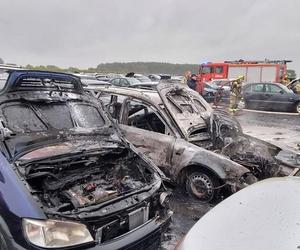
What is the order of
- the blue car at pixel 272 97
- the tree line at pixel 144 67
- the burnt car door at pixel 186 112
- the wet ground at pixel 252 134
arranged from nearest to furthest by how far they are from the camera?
the wet ground at pixel 252 134 → the burnt car door at pixel 186 112 → the blue car at pixel 272 97 → the tree line at pixel 144 67

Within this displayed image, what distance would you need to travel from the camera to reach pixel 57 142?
3725mm

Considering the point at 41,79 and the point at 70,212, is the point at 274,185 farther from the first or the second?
the point at 41,79

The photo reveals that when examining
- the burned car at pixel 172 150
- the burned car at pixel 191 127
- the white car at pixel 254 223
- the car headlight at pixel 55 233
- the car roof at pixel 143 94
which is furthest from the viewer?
the car roof at pixel 143 94

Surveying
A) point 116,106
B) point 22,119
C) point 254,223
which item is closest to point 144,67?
point 116,106

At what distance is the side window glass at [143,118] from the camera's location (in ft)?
20.2

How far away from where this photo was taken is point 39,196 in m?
3.12

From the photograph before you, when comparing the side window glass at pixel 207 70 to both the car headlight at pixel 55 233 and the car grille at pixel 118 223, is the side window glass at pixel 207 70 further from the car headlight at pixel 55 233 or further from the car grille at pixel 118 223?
the car headlight at pixel 55 233

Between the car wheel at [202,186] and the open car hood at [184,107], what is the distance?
66 centimetres

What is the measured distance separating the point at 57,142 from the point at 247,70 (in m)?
25.9

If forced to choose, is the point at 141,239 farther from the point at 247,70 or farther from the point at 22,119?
the point at 247,70

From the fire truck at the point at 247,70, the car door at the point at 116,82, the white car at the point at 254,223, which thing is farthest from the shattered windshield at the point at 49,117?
the fire truck at the point at 247,70

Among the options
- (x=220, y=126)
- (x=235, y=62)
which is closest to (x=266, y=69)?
(x=235, y=62)

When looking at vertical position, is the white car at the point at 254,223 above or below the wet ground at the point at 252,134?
above

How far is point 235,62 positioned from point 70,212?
27.4 m
